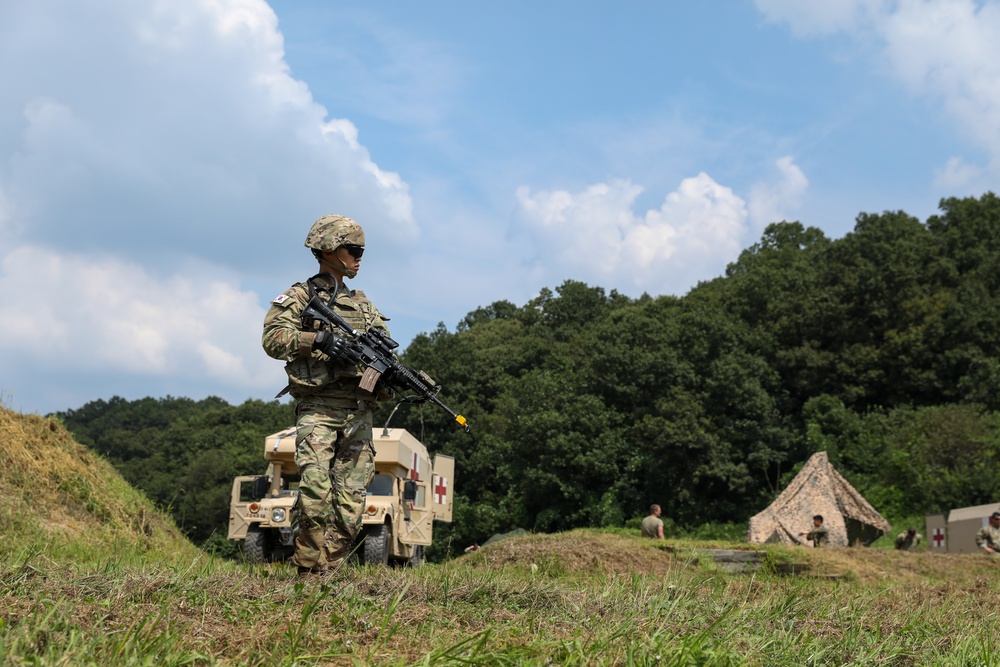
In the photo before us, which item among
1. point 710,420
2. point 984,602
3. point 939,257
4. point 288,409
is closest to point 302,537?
point 984,602

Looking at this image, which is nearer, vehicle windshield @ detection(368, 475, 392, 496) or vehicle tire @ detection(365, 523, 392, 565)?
vehicle tire @ detection(365, 523, 392, 565)

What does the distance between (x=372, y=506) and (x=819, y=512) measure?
14.1 meters

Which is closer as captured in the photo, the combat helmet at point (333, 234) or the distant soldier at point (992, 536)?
the combat helmet at point (333, 234)

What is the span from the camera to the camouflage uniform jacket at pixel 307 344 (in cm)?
578

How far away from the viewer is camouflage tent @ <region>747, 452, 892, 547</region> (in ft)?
73.7

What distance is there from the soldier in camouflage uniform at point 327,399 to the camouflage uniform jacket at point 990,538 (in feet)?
45.6

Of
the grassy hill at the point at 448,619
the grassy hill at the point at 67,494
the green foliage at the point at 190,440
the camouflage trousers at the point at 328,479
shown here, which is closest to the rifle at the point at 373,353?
the camouflage trousers at the point at 328,479

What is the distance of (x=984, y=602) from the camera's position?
649 cm

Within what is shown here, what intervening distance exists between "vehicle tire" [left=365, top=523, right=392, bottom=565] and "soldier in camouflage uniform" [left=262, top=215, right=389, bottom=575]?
5733 millimetres

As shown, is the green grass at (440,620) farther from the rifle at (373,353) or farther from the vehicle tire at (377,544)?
the vehicle tire at (377,544)

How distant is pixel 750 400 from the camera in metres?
43.7

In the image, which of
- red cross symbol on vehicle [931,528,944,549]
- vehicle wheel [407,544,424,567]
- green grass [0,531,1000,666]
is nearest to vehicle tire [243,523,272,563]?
vehicle wheel [407,544,424,567]

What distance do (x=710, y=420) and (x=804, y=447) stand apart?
4170 mm

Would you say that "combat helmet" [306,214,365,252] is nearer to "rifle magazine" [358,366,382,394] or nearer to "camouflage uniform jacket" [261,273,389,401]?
"camouflage uniform jacket" [261,273,389,401]
